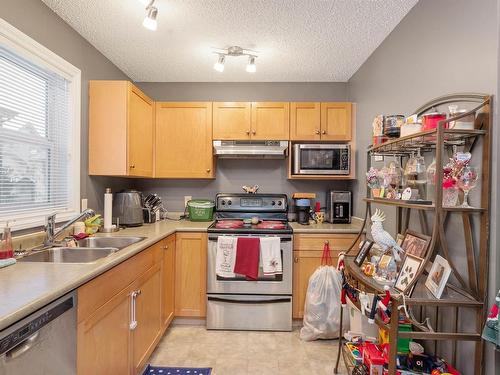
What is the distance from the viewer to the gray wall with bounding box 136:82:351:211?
330 cm

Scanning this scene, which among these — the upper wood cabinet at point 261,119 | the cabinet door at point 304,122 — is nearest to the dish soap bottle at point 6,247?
the upper wood cabinet at point 261,119

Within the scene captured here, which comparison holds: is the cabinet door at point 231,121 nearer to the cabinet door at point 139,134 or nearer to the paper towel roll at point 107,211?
the cabinet door at point 139,134

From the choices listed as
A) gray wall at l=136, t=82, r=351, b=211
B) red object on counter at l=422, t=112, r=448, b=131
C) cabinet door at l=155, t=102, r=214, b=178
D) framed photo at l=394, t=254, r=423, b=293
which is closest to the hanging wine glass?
red object on counter at l=422, t=112, r=448, b=131

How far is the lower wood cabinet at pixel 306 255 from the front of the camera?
8.71 feet

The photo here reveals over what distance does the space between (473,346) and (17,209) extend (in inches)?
99.9

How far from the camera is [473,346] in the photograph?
1.35m

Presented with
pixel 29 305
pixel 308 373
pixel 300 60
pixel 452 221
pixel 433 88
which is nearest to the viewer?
pixel 29 305

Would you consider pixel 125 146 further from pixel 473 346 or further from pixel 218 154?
pixel 473 346

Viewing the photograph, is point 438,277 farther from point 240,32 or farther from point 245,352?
point 240,32

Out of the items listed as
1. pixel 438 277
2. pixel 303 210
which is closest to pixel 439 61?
pixel 438 277

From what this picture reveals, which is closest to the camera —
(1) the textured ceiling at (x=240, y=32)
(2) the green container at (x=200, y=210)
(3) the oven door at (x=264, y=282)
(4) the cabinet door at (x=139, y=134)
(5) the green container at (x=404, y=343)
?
(5) the green container at (x=404, y=343)

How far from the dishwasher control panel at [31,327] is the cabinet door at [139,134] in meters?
1.49

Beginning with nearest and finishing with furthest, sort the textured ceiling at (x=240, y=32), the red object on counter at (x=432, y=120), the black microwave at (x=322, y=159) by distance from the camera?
the red object on counter at (x=432, y=120) → the textured ceiling at (x=240, y=32) → the black microwave at (x=322, y=159)

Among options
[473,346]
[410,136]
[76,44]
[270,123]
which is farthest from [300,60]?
[473,346]
